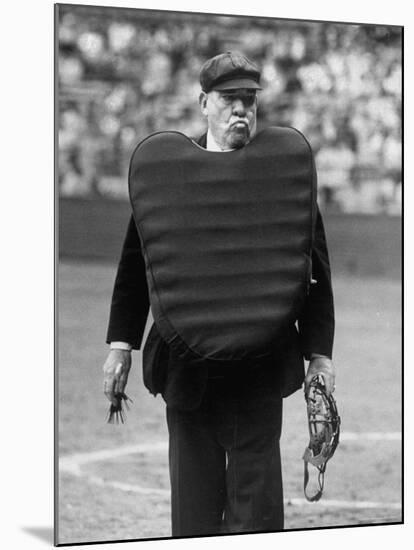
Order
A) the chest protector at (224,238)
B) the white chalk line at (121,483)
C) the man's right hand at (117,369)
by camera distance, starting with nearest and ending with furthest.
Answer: the chest protector at (224,238), the man's right hand at (117,369), the white chalk line at (121,483)

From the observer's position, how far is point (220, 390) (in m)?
6.98

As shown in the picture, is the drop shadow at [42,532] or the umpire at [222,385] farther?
the drop shadow at [42,532]

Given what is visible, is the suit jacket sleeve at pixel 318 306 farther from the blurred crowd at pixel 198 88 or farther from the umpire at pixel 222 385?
the blurred crowd at pixel 198 88

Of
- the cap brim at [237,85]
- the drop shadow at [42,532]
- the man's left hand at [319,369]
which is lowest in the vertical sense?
the drop shadow at [42,532]

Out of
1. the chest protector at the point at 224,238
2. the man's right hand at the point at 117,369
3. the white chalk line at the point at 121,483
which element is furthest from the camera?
the white chalk line at the point at 121,483

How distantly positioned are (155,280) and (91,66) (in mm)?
978

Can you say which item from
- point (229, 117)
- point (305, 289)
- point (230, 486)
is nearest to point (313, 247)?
point (305, 289)

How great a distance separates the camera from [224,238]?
6988mm

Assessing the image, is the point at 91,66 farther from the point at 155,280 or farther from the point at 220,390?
the point at 220,390

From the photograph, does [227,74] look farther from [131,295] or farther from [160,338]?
[160,338]

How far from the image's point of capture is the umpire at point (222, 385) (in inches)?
275

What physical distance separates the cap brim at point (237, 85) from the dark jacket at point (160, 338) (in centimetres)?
25

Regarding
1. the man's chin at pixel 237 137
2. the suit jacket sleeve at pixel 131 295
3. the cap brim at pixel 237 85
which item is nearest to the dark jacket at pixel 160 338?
the suit jacket sleeve at pixel 131 295

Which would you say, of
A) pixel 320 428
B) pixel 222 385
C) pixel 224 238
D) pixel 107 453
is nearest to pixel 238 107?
pixel 224 238
